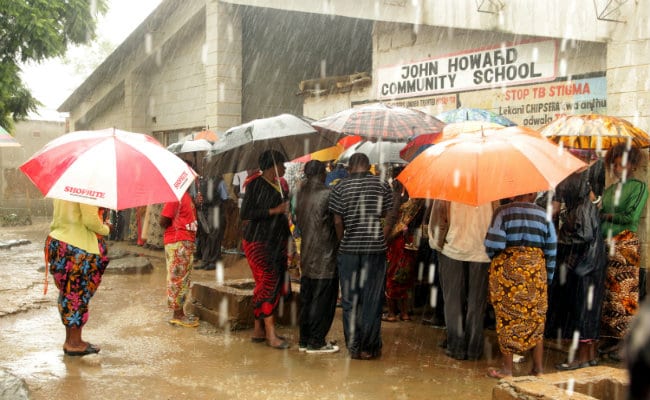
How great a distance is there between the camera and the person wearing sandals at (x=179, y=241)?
7.29 meters

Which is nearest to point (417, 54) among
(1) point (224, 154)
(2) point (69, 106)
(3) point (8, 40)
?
(1) point (224, 154)

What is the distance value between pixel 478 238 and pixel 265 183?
201cm

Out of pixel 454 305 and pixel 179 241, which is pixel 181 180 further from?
pixel 454 305

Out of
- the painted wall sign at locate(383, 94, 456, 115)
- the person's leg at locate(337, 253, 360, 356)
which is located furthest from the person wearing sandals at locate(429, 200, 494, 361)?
the painted wall sign at locate(383, 94, 456, 115)

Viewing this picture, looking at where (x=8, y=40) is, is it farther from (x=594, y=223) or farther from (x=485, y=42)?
(x=594, y=223)

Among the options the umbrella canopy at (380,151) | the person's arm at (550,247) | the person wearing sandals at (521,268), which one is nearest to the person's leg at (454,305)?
the person wearing sandals at (521,268)

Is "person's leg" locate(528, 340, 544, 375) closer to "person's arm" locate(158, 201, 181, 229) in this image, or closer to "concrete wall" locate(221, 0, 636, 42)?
"concrete wall" locate(221, 0, 636, 42)

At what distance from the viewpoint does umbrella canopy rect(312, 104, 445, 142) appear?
598cm

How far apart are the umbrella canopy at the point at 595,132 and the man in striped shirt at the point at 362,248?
1.69 m

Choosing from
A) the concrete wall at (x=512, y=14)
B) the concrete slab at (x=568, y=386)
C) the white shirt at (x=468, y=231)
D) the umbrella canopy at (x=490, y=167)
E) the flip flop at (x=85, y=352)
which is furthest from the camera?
the concrete wall at (x=512, y=14)

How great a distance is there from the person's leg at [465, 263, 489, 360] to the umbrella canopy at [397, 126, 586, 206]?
122 centimetres

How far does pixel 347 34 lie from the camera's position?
1526 centimetres

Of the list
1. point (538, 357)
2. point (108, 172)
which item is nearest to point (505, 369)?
point (538, 357)

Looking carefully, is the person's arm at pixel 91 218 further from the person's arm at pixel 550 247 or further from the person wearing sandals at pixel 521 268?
the person's arm at pixel 550 247
